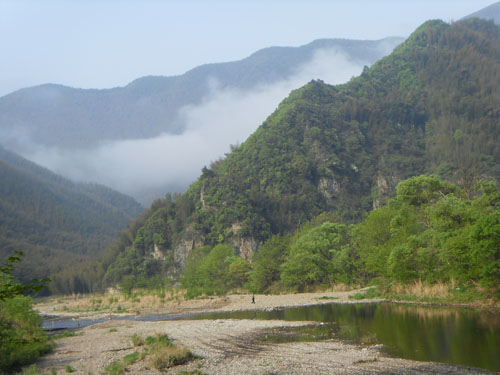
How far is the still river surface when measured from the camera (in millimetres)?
27580

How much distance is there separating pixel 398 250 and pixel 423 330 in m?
21.6

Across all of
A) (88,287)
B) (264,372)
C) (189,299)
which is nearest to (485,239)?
(264,372)

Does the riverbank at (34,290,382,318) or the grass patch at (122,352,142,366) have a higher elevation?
the grass patch at (122,352,142,366)

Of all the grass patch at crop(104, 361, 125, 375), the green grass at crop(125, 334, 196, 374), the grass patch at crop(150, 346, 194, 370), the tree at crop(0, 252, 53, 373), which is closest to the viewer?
the tree at crop(0, 252, 53, 373)

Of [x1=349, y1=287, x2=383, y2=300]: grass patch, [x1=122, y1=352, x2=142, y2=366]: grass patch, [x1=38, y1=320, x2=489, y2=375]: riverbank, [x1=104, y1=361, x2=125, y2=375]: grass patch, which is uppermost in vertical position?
[x1=104, y1=361, x2=125, y2=375]: grass patch

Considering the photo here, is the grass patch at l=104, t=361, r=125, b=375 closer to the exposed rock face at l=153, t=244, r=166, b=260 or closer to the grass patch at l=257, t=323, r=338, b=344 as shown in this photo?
the grass patch at l=257, t=323, r=338, b=344

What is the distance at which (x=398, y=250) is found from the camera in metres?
56.2

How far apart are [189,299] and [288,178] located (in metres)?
90.2

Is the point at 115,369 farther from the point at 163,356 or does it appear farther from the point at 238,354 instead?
the point at 238,354

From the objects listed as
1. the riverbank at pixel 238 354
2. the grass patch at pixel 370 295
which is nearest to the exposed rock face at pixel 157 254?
the grass patch at pixel 370 295

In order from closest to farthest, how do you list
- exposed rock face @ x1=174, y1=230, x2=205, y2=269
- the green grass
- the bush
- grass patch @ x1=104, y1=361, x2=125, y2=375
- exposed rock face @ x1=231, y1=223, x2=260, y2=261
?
grass patch @ x1=104, y1=361, x2=125, y2=375 < the green grass < the bush < exposed rock face @ x1=231, y1=223, x2=260, y2=261 < exposed rock face @ x1=174, y1=230, x2=205, y2=269

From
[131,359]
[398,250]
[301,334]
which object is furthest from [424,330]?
[131,359]

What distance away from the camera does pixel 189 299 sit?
9769cm

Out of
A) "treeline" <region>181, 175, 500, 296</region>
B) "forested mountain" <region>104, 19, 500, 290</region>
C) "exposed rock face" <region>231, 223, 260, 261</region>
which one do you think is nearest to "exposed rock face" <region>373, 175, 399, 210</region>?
"forested mountain" <region>104, 19, 500, 290</region>
